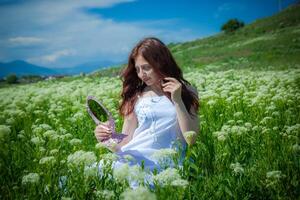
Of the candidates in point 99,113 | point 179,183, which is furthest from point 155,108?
point 179,183

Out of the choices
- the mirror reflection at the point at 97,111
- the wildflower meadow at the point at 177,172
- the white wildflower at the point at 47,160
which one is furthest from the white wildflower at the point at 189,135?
the white wildflower at the point at 47,160

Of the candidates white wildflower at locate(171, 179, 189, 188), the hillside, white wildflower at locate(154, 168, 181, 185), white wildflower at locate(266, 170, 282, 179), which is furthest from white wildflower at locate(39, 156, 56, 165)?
the hillside

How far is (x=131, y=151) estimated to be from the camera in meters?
3.86

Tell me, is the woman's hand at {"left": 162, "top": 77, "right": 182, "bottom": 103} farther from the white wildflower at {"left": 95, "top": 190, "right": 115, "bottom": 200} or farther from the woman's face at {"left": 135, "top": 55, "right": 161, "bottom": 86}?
the white wildflower at {"left": 95, "top": 190, "right": 115, "bottom": 200}

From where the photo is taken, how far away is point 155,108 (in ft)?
13.4

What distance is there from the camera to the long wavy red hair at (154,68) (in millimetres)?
4062

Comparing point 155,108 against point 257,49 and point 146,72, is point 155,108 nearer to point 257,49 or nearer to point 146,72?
point 146,72

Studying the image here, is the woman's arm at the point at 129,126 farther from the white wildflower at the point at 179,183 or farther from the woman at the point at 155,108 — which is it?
the white wildflower at the point at 179,183

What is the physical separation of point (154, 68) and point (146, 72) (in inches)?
3.3

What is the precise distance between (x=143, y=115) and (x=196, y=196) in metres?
1.18

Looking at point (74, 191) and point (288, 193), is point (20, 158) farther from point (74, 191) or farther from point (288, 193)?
point (288, 193)

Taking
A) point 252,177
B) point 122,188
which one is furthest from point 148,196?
point 252,177

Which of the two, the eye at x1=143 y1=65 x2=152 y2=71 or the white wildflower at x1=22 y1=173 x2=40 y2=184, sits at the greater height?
the eye at x1=143 y1=65 x2=152 y2=71

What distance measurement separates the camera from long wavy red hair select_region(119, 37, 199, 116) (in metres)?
4.06
